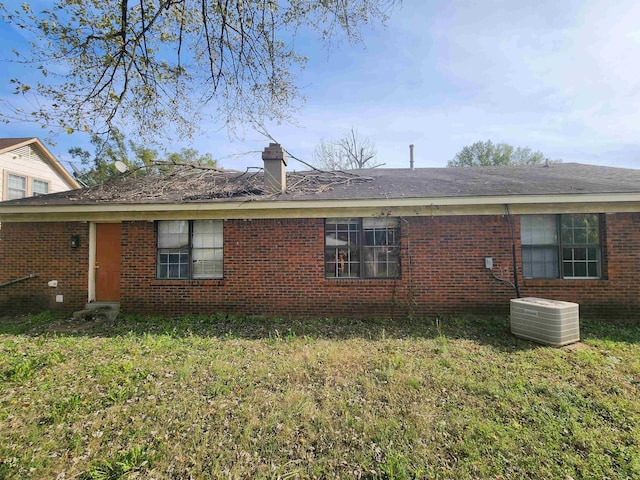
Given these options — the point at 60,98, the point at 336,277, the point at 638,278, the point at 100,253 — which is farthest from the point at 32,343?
the point at 638,278

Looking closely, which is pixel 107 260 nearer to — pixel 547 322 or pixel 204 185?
pixel 204 185

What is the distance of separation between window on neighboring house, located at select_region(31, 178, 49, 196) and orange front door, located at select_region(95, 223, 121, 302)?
38.3 ft

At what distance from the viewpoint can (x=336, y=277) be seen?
7719 mm

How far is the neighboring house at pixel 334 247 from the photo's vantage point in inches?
278

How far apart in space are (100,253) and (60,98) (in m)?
4.40

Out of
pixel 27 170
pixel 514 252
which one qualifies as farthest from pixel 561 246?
pixel 27 170

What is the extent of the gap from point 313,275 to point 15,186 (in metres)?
16.4

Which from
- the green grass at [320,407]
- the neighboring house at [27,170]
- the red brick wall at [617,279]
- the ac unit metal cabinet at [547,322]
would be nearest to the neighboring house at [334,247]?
the red brick wall at [617,279]

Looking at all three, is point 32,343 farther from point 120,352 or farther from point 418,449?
point 418,449

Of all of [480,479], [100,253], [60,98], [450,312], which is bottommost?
[480,479]

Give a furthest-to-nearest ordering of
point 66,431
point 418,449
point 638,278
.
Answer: point 638,278 → point 66,431 → point 418,449

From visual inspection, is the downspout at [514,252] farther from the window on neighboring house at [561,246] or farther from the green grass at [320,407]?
the green grass at [320,407]

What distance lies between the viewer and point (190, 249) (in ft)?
26.1

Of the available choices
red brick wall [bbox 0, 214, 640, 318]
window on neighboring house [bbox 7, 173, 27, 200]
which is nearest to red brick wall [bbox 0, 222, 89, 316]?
red brick wall [bbox 0, 214, 640, 318]
